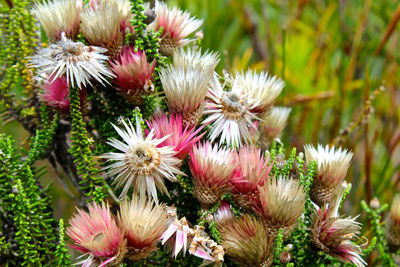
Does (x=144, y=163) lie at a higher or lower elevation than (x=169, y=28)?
lower

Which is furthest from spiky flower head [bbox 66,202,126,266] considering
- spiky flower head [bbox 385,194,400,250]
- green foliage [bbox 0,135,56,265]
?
spiky flower head [bbox 385,194,400,250]

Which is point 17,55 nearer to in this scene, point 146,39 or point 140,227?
point 146,39

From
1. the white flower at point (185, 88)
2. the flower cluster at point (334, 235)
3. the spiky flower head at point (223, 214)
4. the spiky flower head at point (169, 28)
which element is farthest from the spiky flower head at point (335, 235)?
the spiky flower head at point (169, 28)

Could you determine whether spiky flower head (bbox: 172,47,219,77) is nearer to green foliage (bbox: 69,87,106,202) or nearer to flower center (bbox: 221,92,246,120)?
flower center (bbox: 221,92,246,120)

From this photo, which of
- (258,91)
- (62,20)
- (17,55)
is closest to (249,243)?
(258,91)

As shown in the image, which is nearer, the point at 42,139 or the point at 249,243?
the point at 249,243

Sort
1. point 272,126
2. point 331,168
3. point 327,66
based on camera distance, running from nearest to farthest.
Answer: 1. point 331,168
2. point 272,126
3. point 327,66

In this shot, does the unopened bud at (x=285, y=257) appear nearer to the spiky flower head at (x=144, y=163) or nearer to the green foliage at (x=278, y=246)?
the green foliage at (x=278, y=246)

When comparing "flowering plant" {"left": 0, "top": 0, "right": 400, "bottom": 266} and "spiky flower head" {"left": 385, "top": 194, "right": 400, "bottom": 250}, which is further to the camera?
"spiky flower head" {"left": 385, "top": 194, "right": 400, "bottom": 250}
